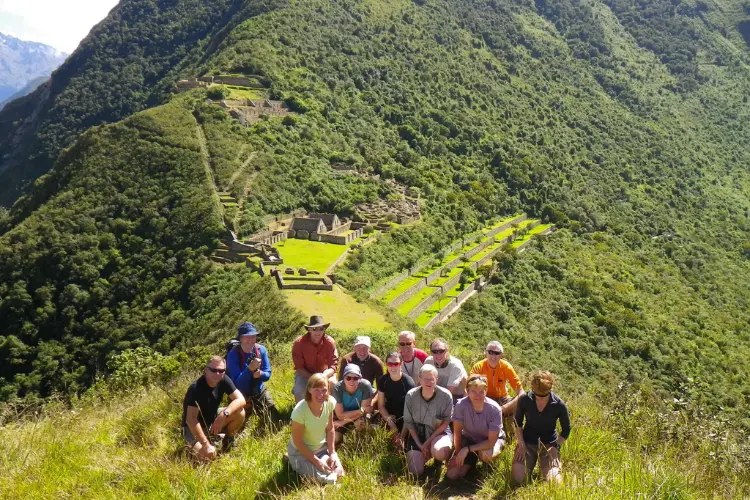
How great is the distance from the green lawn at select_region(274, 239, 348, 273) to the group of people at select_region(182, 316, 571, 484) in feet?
71.1

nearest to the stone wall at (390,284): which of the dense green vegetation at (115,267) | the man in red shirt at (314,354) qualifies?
the dense green vegetation at (115,267)

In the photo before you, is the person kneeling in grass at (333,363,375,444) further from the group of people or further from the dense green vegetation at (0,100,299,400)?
the dense green vegetation at (0,100,299,400)

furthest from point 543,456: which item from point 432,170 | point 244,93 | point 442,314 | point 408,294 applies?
point 432,170

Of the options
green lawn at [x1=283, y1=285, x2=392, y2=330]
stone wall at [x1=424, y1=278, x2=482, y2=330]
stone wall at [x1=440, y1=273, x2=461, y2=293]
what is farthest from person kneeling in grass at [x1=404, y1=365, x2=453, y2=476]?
stone wall at [x1=440, y1=273, x2=461, y2=293]

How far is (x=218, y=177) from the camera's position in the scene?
126 ft

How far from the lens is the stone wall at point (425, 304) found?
29312 mm

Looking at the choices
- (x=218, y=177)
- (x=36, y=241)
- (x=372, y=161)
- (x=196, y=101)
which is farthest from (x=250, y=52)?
(x=36, y=241)

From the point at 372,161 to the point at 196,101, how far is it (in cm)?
1634

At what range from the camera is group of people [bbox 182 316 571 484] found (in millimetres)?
5465

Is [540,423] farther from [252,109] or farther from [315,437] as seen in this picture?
[252,109]

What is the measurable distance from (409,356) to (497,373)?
108cm

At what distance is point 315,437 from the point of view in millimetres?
5477

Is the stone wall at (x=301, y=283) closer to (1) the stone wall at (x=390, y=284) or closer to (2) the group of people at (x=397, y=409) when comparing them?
(1) the stone wall at (x=390, y=284)

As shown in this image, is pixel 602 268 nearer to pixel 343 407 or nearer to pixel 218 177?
pixel 218 177
